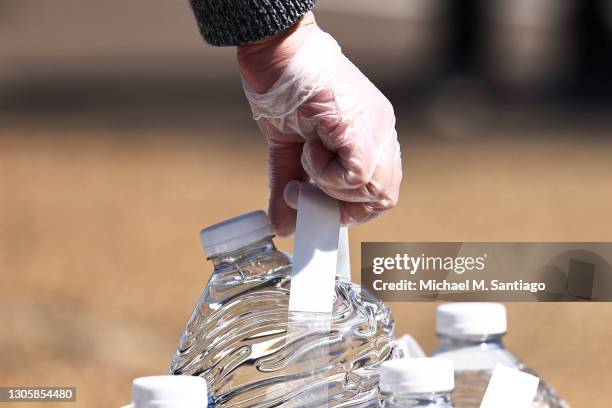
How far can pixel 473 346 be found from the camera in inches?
39.5

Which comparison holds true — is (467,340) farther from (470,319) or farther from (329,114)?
(329,114)

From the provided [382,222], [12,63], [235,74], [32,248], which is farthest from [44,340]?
[12,63]

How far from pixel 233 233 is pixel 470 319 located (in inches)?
9.6

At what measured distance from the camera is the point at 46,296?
176 inches

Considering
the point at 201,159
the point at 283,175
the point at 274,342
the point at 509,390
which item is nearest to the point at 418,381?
the point at 509,390

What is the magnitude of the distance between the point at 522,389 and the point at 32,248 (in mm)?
4343

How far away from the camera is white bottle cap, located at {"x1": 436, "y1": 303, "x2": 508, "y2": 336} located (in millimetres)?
952

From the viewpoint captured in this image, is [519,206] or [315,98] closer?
[315,98]

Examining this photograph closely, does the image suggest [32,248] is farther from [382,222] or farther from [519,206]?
[519,206]

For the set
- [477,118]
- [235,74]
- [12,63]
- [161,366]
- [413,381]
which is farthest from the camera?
[12,63]

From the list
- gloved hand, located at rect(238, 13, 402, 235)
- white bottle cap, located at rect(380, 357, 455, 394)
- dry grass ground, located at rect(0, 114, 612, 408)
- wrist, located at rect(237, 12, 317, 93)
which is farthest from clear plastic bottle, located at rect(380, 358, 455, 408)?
dry grass ground, located at rect(0, 114, 612, 408)

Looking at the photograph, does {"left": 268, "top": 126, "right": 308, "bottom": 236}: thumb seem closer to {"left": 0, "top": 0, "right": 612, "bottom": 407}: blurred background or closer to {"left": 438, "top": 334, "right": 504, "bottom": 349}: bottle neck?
{"left": 438, "top": 334, "right": 504, "bottom": 349}: bottle neck

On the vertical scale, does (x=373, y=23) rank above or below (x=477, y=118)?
above

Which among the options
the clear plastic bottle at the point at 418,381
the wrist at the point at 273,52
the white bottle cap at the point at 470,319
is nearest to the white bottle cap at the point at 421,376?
the clear plastic bottle at the point at 418,381
